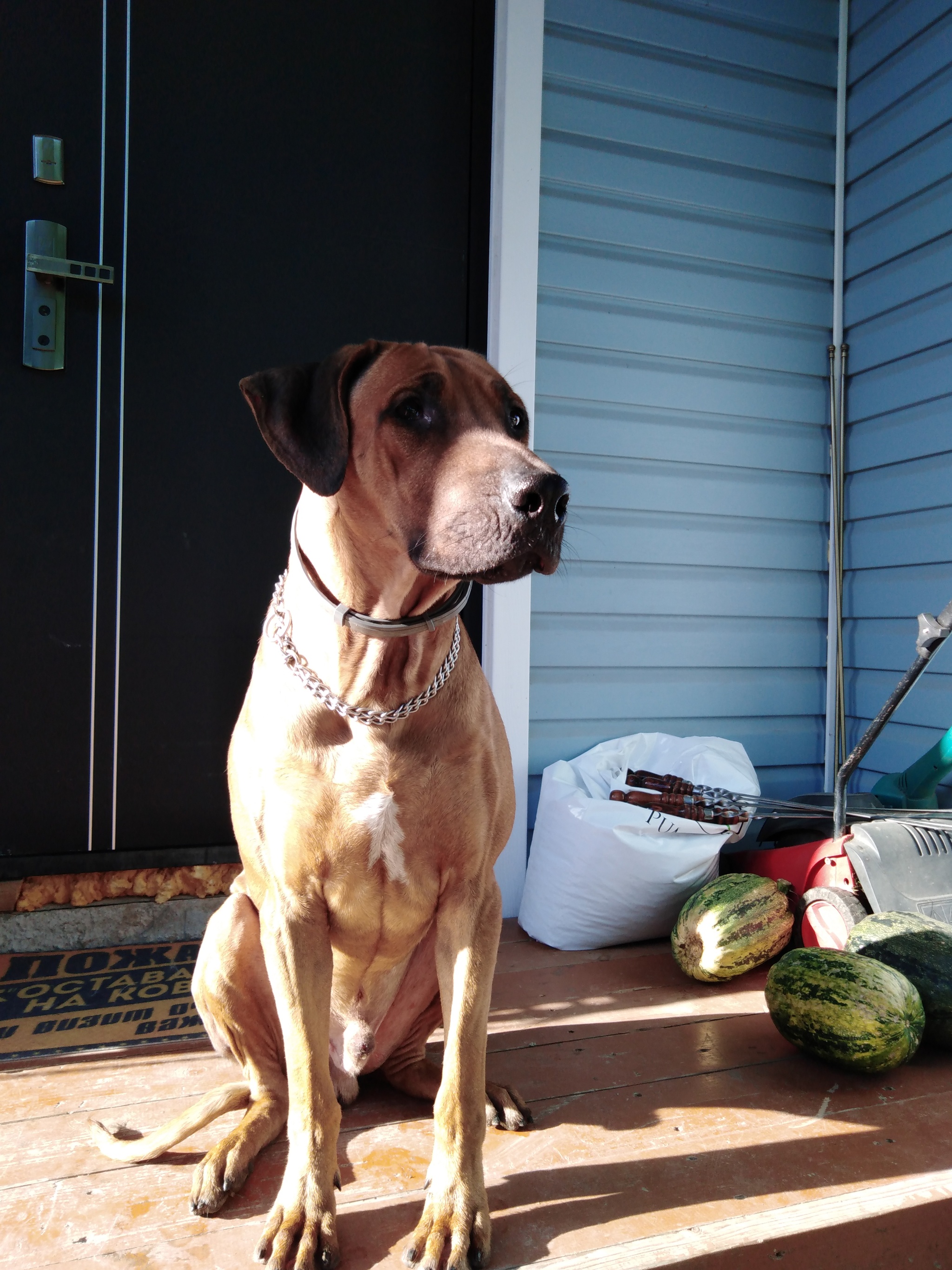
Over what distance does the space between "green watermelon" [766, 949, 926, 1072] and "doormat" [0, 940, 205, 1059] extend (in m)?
1.42

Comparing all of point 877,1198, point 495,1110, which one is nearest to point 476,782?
point 495,1110

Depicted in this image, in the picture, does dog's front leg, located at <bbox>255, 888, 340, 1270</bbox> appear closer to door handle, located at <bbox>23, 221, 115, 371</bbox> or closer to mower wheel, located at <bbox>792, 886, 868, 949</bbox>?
mower wheel, located at <bbox>792, 886, 868, 949</bbox>

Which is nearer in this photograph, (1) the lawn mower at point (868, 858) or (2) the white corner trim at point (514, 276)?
(1) the lawn mower at point (868, 858)

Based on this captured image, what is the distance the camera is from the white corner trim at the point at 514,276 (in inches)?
108

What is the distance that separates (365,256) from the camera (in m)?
2.71

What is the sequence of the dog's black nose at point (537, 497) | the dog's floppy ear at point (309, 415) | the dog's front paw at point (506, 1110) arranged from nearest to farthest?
the dog's black nose at point (537, 497) → the dog's floppy ear at point (309, 415) → the dog's front paw at point (506, 1110)

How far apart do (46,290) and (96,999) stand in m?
2.02

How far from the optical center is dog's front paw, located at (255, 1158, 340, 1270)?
3.90 ft

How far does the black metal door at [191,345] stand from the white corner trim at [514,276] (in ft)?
0.84

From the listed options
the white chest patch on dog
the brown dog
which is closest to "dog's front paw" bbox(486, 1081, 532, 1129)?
the brown dog

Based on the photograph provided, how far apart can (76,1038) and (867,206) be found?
3943 millimetres

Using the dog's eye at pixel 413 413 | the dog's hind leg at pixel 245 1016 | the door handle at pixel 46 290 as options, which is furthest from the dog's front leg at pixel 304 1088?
the door handle at pixel 46 290

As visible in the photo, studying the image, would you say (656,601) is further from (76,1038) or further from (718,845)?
(76,1038)

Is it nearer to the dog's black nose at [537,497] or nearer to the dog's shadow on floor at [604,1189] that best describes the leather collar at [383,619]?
the dog's black nose at [537,497]
